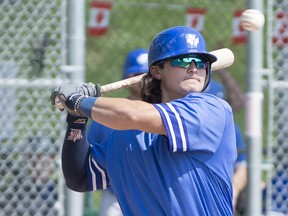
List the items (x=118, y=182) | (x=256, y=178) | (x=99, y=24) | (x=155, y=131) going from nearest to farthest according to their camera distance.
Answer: (x=155, y=131) < (x=118, y=182) < (x=256, y=178) < (x=99, y=24)

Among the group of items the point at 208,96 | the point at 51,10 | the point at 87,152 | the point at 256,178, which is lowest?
the point at 256,178

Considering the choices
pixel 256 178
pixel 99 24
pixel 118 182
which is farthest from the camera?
pixel 99 24

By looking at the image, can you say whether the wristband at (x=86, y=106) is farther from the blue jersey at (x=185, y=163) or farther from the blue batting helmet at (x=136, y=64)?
the blue batting helmet at (x=136, y=64)

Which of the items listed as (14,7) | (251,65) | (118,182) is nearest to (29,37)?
(14,7)

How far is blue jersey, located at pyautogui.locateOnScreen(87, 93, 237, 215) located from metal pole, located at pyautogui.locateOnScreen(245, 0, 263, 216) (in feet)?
4.92

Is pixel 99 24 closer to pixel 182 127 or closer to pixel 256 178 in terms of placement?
pixel 256 178

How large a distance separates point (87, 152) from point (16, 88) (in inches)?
59.2

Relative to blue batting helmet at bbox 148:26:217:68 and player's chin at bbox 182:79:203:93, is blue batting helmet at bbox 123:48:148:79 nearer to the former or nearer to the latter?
blue batting helmet at bbox 148:26:217:68

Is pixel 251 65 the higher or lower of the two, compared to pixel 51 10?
lower

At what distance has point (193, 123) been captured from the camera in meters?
3.38

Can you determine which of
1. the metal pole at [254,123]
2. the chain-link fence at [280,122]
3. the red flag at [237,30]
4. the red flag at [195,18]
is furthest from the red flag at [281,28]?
the red flag at [195,18]

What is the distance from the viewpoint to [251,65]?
517cm

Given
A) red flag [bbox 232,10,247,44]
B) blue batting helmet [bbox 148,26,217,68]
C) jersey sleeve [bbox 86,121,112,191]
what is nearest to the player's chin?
blue batting helmet [bbox 148,26,217,68]

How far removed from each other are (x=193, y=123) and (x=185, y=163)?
0.58ft
